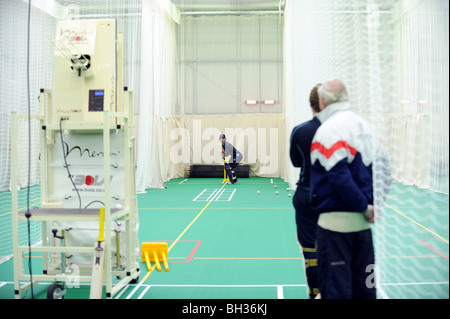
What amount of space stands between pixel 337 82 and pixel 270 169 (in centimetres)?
1167

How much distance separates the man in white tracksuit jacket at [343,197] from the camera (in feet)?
7.06

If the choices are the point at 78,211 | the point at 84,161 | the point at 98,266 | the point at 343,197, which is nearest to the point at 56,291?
the point at 98,266

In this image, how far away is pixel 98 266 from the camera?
315cm

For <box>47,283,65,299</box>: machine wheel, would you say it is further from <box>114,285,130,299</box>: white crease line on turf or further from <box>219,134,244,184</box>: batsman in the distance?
<box>219,134,244,184</box>: batsman in the distance

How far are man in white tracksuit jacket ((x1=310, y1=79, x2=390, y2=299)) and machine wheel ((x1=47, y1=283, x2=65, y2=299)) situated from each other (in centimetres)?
219

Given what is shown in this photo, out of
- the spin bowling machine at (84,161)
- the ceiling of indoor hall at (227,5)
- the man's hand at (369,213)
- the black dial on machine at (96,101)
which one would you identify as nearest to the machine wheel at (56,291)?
the spin bowling machine at (84,161)

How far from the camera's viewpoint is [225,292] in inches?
136

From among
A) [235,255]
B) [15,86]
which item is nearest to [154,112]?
[15,86]

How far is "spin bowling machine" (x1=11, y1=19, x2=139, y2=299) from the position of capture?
3289 mm

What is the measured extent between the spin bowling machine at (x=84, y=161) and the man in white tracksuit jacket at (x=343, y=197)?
1.75 metres

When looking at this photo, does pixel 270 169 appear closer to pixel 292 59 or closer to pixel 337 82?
pixel 292 59

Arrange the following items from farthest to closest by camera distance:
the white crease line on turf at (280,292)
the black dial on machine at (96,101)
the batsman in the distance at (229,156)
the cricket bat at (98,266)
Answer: the batsman in the distance at (229,156)
the black dial on machine at (96,101)
the white crease line on turf at (280,292)
the cricket bat at (98,266)

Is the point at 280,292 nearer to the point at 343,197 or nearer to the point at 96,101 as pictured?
the point at 343,197

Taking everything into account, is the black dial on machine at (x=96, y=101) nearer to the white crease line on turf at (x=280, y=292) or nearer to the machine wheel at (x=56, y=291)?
the machine wheel at (x=56, y=291)
